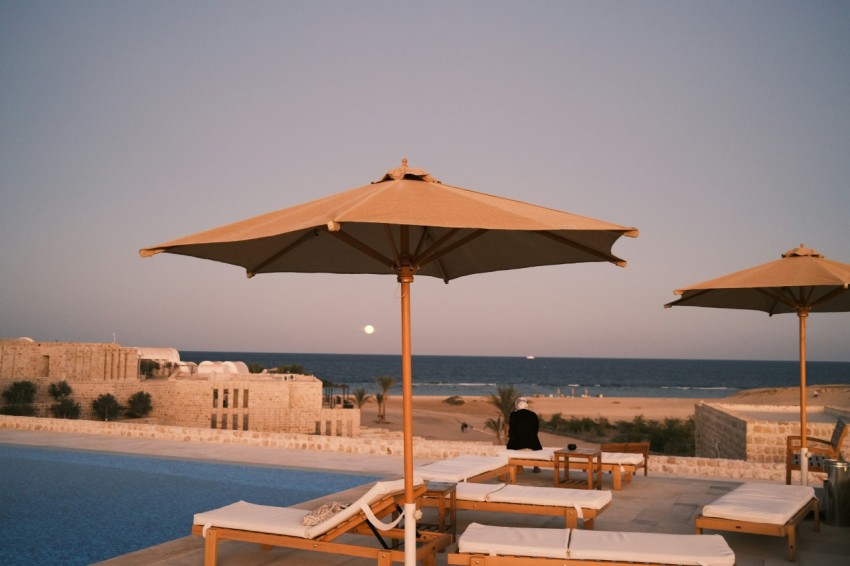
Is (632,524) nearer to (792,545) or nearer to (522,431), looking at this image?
(792,545)

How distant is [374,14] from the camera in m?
18.8

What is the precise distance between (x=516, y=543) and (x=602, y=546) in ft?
1.47

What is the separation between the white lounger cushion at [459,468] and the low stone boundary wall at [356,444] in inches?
109

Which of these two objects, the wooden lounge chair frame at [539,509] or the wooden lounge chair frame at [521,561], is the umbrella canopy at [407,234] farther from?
the wooden lounge chair frame at [539,509]

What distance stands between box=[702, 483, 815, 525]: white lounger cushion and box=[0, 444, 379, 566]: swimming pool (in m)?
5.28

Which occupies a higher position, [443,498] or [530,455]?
[443,498]

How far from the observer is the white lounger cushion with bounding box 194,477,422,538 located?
4.11 m

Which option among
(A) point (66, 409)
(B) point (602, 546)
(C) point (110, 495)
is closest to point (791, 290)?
(B) point (602, 546)

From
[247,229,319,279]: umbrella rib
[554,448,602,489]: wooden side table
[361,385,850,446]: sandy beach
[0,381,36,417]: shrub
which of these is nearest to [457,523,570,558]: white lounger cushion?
[247,229,319,279]: umbrella rib

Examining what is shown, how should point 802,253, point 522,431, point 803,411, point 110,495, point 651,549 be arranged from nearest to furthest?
point 651,549
point 802,253
point 803,411
point 522,431
point 110,495

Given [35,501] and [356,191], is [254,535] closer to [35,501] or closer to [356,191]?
[356,191]

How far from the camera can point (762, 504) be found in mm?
4961

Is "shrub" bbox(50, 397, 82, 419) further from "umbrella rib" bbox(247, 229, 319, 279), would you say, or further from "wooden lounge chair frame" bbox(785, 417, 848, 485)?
"wooden lounge chair frame" bbox(785, 417, 848, 485)

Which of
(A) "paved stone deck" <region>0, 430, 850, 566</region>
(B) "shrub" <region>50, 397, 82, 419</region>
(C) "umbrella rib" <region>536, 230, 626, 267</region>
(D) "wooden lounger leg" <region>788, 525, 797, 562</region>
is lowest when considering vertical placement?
(B) "shrub" <region>50, 397, 82, 419</region>
